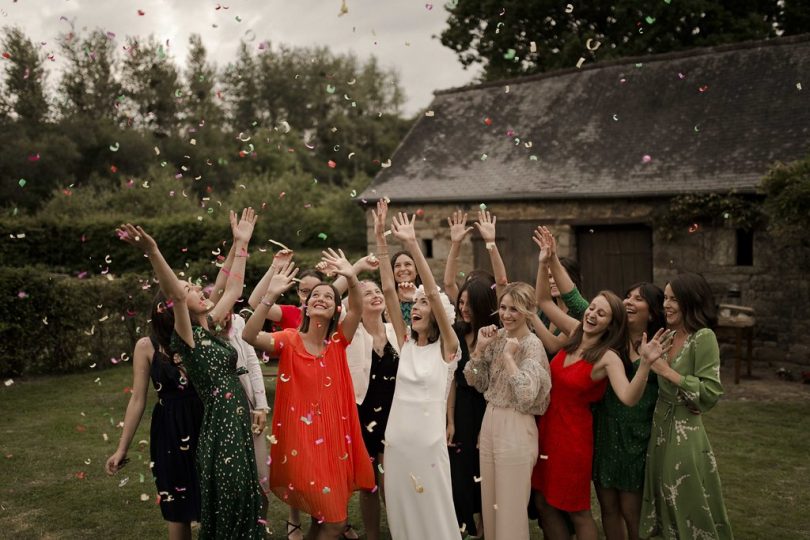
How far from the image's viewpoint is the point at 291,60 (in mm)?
54125

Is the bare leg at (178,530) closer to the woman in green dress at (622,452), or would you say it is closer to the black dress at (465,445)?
the black dress at (465,445)

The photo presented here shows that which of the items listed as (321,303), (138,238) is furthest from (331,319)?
(138,238)

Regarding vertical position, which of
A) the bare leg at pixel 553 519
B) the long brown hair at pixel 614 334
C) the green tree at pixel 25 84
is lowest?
the bare leg at pixel 553 519

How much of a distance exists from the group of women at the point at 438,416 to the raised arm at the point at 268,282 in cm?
6

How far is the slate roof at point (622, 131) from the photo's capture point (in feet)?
42.3

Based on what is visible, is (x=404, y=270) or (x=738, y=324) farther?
(x=738, y=324)

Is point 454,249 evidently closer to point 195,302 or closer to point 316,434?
point 316,434

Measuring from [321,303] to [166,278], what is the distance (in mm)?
1010

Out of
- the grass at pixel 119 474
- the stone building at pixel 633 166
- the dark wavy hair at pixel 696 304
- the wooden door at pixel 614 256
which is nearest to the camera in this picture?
the dark wavy hair at pixel 696 304

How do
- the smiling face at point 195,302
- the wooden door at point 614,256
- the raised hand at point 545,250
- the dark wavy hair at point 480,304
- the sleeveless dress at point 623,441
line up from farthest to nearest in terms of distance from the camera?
1. the wooden door at point 614,256
2. the raised hand at point 545,250
3. the dark wavy hair at point 480,304
4. the sleeveless dress at point 623,441
5. the smiling face at point 195,302

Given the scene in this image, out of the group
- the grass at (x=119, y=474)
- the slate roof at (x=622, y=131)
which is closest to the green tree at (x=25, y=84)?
the slate roof at (x=622, y=131)

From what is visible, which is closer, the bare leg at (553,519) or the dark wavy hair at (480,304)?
the bare leg at (553,519)

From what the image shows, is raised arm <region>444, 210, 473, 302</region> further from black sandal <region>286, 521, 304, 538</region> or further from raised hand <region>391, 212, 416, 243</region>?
black sandal <region>286, 521, 304, 538</region>

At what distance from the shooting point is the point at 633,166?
44.9 feet
